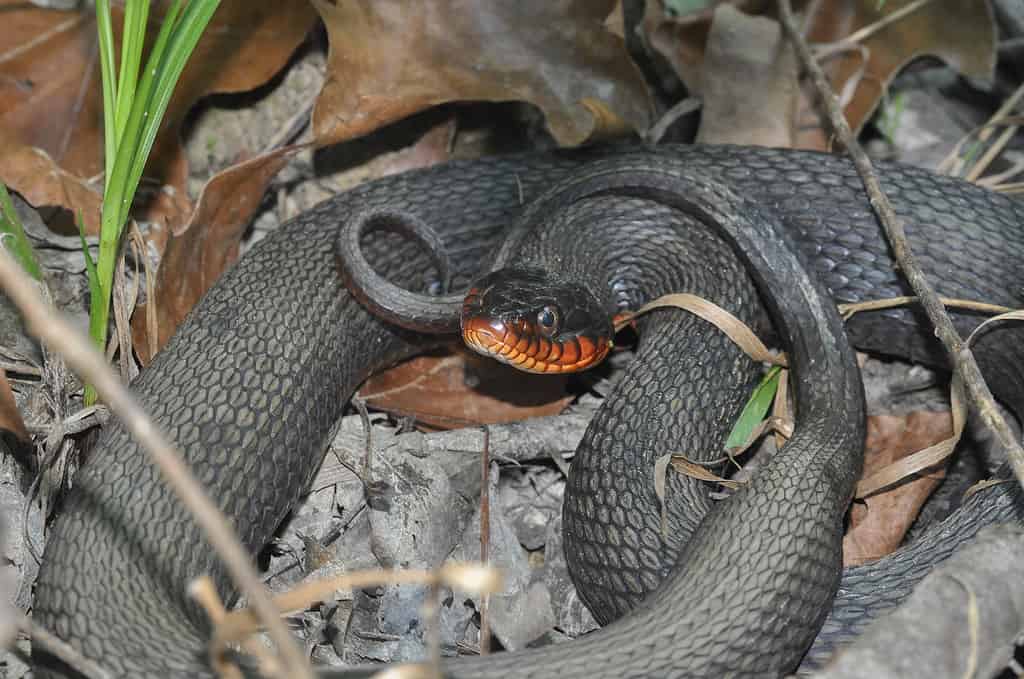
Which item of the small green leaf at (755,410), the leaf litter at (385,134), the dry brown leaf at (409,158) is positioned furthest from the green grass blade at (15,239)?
the small green leaf at (755,410)

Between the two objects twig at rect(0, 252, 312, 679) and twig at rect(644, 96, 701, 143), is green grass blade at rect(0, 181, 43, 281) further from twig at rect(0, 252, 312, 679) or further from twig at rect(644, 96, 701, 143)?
twig at rect(644, 96, 701, 143)

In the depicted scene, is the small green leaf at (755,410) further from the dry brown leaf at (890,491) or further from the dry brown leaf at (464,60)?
the dry brown leaf at (464,60)

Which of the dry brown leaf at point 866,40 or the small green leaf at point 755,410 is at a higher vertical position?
the dry brown leaf at point 866,40

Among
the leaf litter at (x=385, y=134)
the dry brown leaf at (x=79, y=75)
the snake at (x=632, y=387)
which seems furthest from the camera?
the dry brown leaf at (x=79, y=75)

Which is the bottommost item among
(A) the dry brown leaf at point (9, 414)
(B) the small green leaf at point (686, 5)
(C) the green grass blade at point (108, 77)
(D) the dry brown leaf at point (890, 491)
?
(D) the dry brown leaf at point (890, 491)

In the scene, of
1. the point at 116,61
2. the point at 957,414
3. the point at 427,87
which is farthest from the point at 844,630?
the point at 116,61

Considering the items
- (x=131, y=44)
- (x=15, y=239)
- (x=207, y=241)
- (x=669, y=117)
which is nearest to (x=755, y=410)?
(x=669, y=117)
